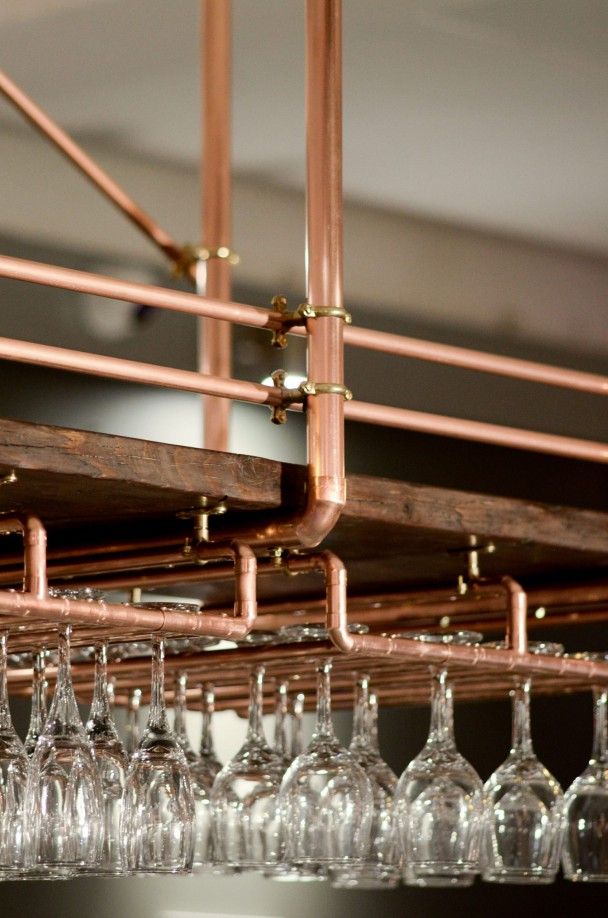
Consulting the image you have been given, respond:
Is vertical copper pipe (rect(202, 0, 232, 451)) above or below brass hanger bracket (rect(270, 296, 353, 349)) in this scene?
above

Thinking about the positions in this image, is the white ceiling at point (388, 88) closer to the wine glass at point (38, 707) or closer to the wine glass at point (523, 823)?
the wine glass at point (523, 823)

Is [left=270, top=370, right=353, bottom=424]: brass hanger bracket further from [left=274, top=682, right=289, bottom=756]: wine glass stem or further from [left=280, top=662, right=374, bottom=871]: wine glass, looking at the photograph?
[left=274, top=682, right=289, bottom=756]: wine glass stem

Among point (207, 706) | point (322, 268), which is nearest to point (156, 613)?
point (322, 268)

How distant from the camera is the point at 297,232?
11.7 ft

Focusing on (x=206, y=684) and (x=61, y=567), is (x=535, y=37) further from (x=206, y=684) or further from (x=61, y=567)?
(x=61, y=567)

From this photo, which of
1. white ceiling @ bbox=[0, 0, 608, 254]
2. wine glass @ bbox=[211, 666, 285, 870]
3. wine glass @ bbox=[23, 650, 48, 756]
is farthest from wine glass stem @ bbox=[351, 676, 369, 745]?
white ceiling @ bbox=[0, 0, 608, 254]

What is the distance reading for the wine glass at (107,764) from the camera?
1.72m

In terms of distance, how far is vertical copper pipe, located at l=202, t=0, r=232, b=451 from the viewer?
8.98 ft

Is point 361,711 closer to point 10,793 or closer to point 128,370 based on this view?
point 10,793

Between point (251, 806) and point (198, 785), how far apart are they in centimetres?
12

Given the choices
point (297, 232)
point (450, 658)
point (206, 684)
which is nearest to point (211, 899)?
point (297, 232)

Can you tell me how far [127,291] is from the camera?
5.14 feet

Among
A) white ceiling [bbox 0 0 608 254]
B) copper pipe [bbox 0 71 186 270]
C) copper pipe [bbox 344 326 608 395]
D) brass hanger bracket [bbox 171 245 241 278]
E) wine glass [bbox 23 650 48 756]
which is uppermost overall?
white ceiling [bbox 0 0 608 254]

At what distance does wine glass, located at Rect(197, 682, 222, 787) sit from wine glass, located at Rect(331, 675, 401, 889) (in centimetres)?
19
